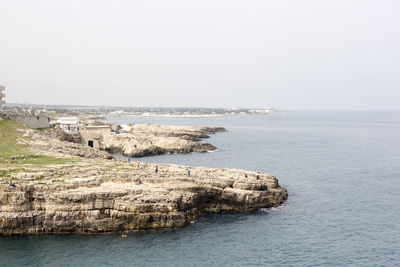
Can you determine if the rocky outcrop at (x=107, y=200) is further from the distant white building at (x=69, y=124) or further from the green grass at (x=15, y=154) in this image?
the distant white building at (x=69, y=124)

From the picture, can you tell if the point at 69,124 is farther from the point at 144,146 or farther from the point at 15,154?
the point at 15,154

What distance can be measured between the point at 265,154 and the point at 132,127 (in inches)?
2690

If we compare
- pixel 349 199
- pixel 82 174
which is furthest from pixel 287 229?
pixel 82 174

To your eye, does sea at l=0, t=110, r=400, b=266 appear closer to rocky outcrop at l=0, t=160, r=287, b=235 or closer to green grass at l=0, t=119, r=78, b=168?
rocky outcrop at l=0, t=160, r=287, b=235

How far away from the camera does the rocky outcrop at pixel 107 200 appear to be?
35312mm

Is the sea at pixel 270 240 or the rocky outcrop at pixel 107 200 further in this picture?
the rocky outcrop at pixel 107 200

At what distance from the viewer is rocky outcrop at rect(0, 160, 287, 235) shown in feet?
116

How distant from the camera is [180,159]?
8694 cm

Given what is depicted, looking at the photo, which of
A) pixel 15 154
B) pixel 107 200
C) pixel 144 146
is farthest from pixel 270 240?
pixel 144 146

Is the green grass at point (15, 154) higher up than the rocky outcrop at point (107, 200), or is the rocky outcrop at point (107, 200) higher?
the green grass at point (15, 154)

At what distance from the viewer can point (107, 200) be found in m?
36.7

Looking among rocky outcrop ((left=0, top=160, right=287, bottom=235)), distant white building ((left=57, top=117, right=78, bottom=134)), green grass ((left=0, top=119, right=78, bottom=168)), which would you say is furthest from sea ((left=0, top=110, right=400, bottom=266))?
distant white building ((left=57, top=117, right=78, bottom=134))

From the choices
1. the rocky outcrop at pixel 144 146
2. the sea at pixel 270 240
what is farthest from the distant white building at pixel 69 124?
the sea at pixel 270 240

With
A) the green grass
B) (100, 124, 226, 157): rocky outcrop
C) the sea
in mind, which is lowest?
the sea
